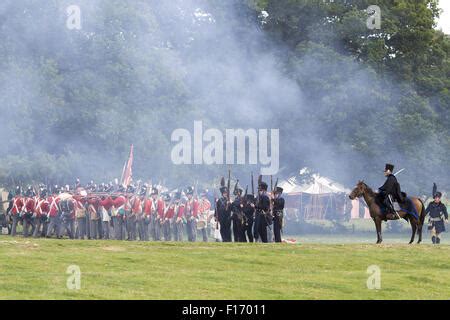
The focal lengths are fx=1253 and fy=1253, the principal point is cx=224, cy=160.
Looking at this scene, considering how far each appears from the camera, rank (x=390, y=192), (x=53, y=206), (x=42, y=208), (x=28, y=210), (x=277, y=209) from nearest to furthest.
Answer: (x=390, y=192) < (x=277, y=209) < (x=53, y=206) < (x=42, y=208) < (x=28, y=210)

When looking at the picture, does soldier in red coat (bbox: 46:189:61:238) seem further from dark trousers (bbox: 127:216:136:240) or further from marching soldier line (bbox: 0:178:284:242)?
dark trousers (bbox: 127:216:136:240)

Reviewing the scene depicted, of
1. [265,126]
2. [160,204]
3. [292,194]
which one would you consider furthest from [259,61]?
[292,194]

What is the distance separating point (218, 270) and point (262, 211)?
851cm

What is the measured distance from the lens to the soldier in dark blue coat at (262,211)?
3750 centimetres

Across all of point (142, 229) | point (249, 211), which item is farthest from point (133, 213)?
point (249, 211)

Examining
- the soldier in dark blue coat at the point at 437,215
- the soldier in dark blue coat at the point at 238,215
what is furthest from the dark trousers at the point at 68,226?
the soldier in dark blue coat at the point at 437,215

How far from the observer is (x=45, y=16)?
49.9 meters

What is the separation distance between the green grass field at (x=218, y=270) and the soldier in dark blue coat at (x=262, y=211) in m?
2.28

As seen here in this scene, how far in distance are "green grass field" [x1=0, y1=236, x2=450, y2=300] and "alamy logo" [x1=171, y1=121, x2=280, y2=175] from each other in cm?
1777

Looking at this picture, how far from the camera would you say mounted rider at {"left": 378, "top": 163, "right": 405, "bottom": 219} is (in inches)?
1416

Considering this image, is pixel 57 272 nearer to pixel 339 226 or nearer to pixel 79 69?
pixel 79 69

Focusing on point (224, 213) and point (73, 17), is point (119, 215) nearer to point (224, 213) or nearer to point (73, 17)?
point (224, 213)

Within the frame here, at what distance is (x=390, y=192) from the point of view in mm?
36062

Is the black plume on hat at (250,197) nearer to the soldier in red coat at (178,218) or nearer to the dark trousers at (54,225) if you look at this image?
the soldier in red coat at (178,218)
